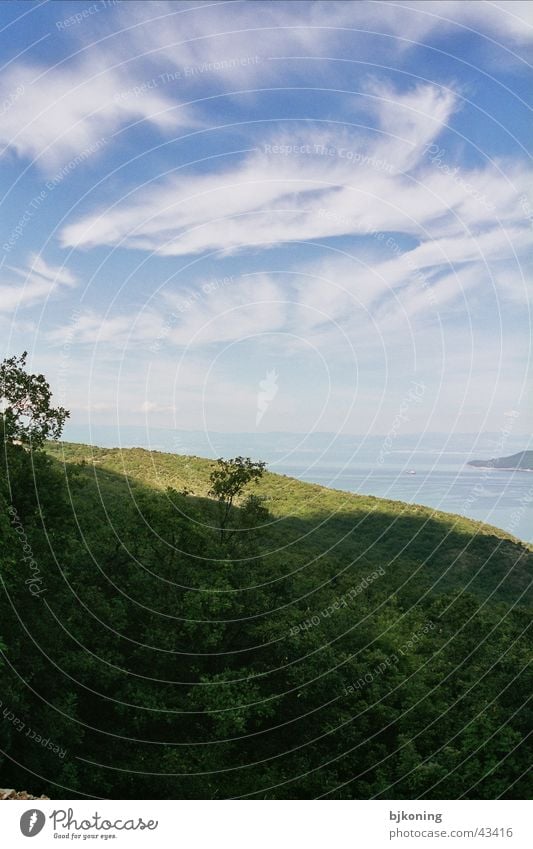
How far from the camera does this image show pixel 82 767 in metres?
23.5

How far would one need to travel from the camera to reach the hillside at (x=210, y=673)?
23.9 meters

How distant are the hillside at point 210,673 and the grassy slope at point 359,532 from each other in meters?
9.42

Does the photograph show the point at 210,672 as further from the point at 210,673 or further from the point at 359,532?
the point at 359,532

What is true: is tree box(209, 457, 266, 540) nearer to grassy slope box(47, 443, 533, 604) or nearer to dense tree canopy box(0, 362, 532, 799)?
dense tree canopy box(0, 362, 532, 799)

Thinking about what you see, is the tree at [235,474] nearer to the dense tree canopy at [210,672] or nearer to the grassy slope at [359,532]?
the dense tree canopy at [210,672]

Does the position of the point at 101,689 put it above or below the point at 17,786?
above

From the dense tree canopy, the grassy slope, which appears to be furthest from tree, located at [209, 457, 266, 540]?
the grassy slope

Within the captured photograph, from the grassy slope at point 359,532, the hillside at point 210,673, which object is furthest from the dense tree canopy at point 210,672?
the grassy slope at point 359,532

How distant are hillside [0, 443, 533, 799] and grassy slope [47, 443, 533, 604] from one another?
9419 mm

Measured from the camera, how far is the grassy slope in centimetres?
5577

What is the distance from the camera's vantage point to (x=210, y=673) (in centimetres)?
3023

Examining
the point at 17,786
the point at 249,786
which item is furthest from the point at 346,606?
the point at 17,786

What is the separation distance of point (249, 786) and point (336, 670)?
21.3 feet
